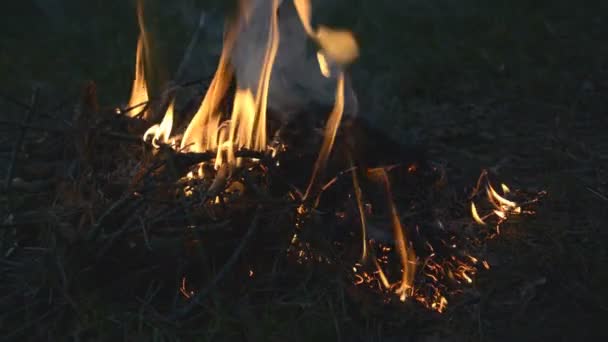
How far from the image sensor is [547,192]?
3.33 metres

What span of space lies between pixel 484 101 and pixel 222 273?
2.57 meters

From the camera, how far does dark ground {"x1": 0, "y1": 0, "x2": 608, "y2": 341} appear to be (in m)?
2.52

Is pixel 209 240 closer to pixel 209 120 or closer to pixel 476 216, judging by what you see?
pixel 209 120

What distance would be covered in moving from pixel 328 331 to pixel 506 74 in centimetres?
298

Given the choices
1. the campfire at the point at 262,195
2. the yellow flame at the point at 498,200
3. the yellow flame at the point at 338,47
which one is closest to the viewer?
the campfire at the point at 262,195

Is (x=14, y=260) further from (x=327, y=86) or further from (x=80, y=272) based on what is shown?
(x=327, y=86)

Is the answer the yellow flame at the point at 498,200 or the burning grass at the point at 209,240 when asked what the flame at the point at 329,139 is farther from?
Answer: the yellow flame at the point at 498,200

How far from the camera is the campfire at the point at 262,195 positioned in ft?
8.21

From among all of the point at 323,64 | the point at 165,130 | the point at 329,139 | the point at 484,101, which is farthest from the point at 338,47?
the point at 484,101

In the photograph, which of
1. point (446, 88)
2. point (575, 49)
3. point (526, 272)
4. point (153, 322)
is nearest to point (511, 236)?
point (526, 272)

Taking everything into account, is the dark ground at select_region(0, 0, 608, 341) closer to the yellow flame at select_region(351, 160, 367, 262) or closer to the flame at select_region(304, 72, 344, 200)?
the yellow flame at select_region(351, 160, 367, 262)

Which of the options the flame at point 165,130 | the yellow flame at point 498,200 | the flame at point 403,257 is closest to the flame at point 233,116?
the flame at point 165,130

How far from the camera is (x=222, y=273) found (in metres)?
2.46

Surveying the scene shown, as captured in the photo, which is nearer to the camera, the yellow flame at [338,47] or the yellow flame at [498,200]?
the yellow flame at [338,47]
